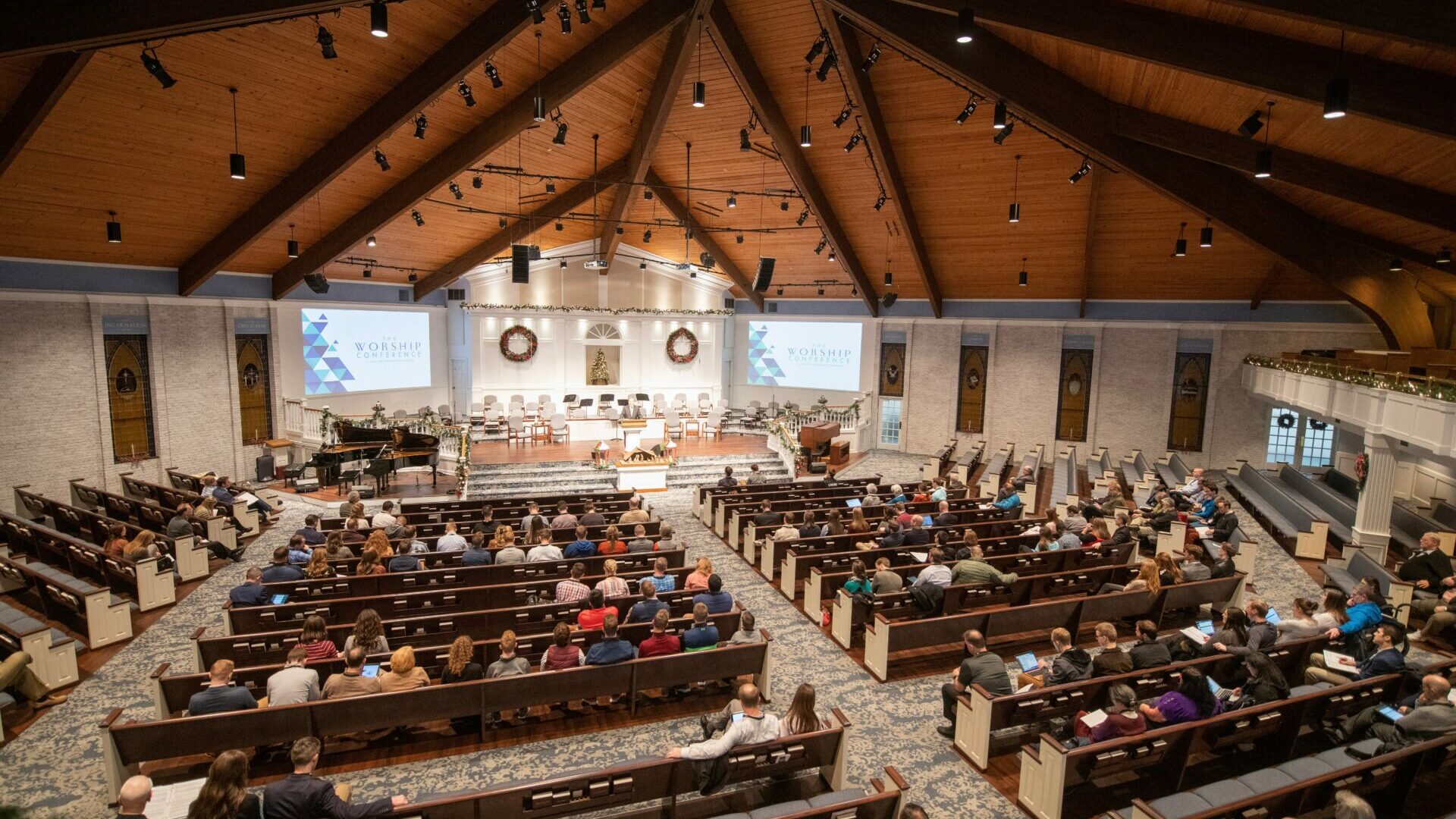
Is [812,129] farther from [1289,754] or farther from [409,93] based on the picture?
[1289,754]

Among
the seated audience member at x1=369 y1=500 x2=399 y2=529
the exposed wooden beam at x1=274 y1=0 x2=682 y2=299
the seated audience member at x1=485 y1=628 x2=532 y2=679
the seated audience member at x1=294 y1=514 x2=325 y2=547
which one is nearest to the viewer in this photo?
the seated audience member at x1=485 y1=628 x2=532 y2=679

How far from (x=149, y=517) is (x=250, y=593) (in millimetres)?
5077

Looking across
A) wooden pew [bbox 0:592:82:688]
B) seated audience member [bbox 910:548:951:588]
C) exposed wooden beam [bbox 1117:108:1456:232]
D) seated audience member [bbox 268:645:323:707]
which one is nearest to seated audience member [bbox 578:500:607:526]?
seated audience member [bbox 910:548:951:588]

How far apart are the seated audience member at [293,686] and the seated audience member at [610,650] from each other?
2029 millimetres

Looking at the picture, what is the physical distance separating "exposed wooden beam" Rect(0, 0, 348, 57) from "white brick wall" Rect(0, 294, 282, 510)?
7.30m

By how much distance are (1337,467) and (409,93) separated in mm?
19258

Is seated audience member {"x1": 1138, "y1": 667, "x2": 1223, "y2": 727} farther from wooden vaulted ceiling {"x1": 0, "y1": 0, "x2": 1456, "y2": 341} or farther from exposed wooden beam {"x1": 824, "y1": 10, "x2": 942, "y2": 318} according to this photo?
exposed wooden beam {"x1": 824, "y1": 10, "x2": 942, "y2": 318}

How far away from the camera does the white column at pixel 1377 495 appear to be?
10.0 metres

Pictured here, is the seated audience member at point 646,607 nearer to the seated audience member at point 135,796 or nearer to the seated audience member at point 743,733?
the seated audience member at point 743,733

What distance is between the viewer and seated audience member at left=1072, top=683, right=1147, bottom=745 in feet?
15.9

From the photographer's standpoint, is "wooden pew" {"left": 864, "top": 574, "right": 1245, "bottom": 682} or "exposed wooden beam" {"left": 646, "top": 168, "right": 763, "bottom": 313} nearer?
"wooden pew" {"left": 864, "top": 574, "right": 1245, "bottom": 682}

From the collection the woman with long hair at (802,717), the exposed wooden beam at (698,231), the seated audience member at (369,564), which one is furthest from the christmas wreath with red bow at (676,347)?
the woman with long hair at (802,717)

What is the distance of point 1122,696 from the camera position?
4.83m

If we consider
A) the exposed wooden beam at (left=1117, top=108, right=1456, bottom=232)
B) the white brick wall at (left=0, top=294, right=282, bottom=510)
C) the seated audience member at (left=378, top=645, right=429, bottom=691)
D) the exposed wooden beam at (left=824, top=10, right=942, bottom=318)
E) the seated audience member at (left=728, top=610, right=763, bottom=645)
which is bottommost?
the seated audience member at (left=728, top=610, right=763, bottom=645)
